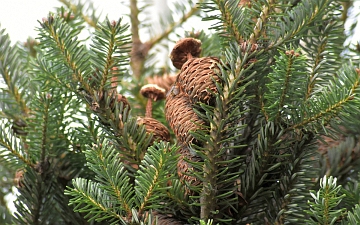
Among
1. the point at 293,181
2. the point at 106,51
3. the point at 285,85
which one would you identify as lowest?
the point at 293,181

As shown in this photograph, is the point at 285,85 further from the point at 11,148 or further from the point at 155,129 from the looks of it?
the point at 11,148

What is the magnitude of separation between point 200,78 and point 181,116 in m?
0.05

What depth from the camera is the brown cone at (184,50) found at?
0.62m

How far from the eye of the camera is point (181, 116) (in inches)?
22.7

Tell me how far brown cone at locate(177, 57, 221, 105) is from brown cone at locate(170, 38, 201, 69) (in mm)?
42

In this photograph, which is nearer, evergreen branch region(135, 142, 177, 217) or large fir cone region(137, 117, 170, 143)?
evergreen branch region(135, 142, 177, 217)

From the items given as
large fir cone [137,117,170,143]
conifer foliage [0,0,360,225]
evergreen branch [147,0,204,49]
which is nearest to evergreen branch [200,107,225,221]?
conifer foliage [0,0,360,225]

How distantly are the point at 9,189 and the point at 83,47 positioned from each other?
1.28 ft

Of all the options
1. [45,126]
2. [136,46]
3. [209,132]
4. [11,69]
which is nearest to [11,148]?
[45,126]

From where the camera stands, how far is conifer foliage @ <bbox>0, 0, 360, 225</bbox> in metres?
0.52

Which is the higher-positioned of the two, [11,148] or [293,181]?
[11,148]

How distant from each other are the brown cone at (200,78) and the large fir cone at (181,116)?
0.04ft

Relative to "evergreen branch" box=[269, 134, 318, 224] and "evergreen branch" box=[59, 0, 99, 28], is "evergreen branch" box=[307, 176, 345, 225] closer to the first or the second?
"evergreen branch" box=[269, 134, 318, 224]

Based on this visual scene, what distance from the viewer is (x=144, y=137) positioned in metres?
0.60
